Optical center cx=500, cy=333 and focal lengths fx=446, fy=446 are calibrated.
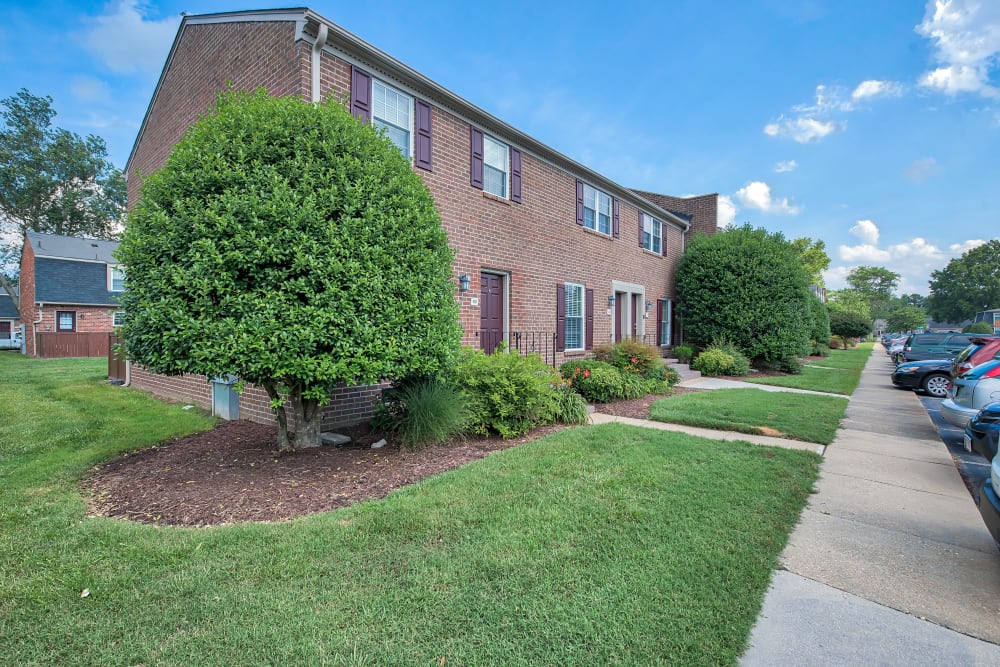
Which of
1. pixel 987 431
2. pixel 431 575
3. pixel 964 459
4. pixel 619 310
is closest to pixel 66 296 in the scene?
pixel 619 310

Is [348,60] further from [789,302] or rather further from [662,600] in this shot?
[789,302]

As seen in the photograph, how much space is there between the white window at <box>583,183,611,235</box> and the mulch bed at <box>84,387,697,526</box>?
25.2 feet

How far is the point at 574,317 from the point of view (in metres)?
11.0

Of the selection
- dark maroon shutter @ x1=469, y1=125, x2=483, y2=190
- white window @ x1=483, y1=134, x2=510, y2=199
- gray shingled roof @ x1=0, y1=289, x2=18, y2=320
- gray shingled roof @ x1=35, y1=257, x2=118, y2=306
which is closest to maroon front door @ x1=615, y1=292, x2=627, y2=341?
white window @ x1=483, y1=134, x2=510, y2=199

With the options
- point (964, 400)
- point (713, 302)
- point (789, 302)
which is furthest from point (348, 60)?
point (789, 302)

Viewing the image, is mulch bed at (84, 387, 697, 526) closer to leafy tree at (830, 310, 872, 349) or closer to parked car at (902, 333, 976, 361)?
parked car at (902, 333, 976, 361)

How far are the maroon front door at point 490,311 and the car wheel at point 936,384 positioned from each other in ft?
34.9

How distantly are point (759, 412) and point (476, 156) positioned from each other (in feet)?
21.6

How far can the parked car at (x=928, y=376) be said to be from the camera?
10.8m

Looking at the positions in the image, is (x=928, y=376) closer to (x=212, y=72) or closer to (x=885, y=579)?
(x=885, y=579)

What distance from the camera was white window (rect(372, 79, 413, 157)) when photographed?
681cm

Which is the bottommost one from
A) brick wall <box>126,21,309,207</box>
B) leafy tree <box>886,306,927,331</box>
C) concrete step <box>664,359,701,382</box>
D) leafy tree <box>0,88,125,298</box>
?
concrete step <box>664,359,701,382</box>

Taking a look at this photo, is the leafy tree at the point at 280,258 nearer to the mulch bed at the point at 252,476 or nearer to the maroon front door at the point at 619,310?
the mulch bed at the point at 252,476

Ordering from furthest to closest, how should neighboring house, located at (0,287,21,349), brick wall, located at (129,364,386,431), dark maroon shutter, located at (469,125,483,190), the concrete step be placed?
neighboring house, located at (0,287,21,349) → the concrete step → dark maroon shutter, located at (469,125,483,190) → brick wall, located at (129,364,386,431)
